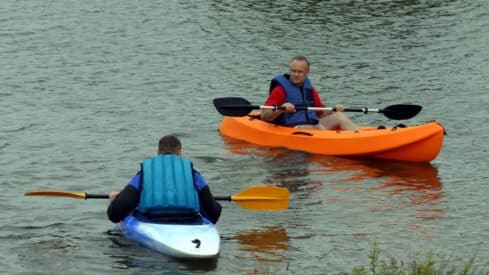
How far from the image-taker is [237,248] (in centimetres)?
1104

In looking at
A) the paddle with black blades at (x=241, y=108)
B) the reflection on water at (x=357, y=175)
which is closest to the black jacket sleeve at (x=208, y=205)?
the reflection on water at (x=357, y=175)

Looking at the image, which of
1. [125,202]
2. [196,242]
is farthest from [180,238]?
[125,202]

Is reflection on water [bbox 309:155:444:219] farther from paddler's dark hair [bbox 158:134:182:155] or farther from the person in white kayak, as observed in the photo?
paddler's dark hair [bbox 158:134:182:155]

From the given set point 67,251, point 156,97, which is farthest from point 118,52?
point 67,251

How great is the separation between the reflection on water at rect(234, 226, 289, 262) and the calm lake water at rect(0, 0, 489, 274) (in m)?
0.02

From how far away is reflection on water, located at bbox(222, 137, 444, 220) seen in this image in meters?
13.4

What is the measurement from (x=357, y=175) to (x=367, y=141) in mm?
609

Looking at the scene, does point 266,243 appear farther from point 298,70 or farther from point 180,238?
point 298,70

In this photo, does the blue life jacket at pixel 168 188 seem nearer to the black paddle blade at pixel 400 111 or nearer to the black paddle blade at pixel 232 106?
the black paddle blade at pixel 232 106

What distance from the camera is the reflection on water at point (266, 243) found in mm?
10820

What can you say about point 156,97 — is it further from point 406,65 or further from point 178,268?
point 178,268

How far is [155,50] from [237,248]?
12.7 meters

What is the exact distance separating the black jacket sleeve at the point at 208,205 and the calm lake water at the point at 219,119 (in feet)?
1.39

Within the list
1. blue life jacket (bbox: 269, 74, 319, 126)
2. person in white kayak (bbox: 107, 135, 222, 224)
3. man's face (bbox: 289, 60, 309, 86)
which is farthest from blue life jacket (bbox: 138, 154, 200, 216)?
blue life jacket (bbox: 269, 74, 319, 126)
